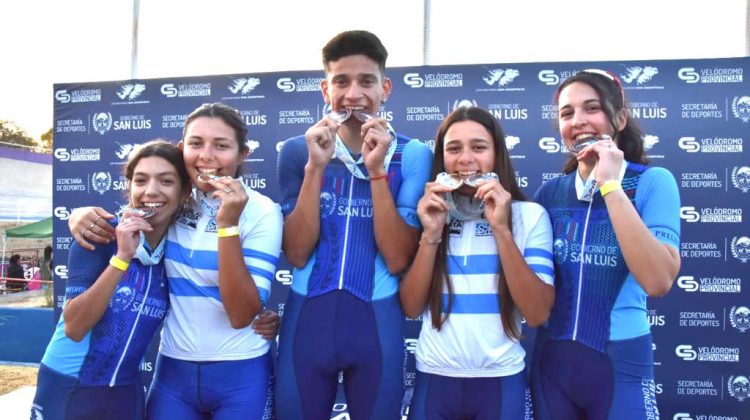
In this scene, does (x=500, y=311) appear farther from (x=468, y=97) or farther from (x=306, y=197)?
(x=468, y=97)

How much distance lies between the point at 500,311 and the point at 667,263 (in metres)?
0.60

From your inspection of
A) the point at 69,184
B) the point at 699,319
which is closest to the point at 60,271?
the point at 69,184

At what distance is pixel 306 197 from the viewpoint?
79.0 inches

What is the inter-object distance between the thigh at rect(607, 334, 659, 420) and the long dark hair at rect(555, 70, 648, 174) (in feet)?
2.43

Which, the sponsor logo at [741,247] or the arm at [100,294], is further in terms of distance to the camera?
the sponsor logo at [741,247]

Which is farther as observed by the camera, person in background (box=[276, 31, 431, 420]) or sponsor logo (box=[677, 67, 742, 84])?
sponsor logo (box=[677, 67, 742, 84])

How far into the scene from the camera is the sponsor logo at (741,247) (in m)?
4.30

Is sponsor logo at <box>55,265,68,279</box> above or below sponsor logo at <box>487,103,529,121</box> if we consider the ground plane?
below

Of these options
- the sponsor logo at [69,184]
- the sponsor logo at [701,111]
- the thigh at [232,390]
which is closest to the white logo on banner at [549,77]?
the sponsor logo at [701,111]

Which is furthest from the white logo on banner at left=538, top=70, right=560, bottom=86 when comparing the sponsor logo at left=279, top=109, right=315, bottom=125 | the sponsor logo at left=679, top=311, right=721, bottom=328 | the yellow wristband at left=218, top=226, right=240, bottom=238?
the yellow wristband at left=218, top=226, right=240, bottom=238

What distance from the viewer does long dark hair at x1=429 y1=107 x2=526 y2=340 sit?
6.19ft

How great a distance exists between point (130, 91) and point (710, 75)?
17.5 feet

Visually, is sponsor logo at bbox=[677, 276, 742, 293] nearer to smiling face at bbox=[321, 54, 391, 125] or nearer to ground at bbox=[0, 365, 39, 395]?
smiling face at bbox=[321, 54, 391, 125]

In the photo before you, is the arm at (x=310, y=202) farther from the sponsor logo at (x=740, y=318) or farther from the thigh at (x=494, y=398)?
the sponsor logo at (x=740, y=318)
